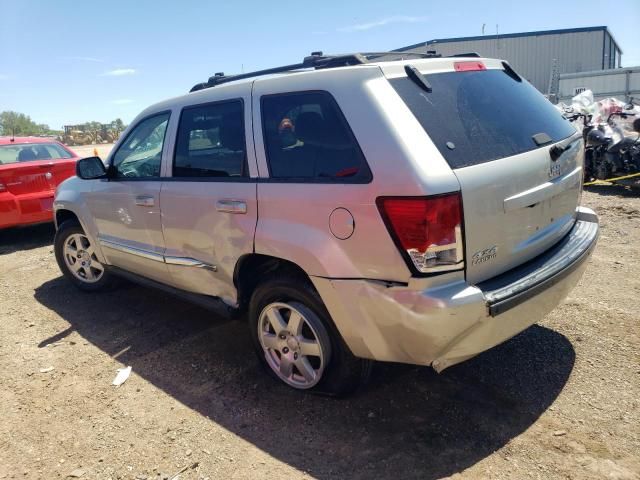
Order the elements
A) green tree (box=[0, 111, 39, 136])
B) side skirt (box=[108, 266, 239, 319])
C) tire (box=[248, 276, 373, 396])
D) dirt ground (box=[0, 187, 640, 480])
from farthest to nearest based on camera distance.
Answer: green tree (box=[0, 111, 39, 136]) < side skirt (box=[108, 266, 239, 319]) < tire (box=[248, 276, 373, 396]) < dirt ground (box=[0, 187, 640, 480])

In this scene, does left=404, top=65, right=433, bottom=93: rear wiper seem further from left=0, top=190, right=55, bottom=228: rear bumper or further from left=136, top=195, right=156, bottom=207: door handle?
left=0, top=190, right=55, bottom=228: rear bumper

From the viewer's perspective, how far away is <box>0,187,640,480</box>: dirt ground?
255 centimetres

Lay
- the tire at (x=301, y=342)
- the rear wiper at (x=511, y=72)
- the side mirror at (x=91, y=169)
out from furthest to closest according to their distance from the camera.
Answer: the side mirror at (x=91, y=169) < the rear wiper at (x=511, y=72) < the tire at (x=301, y=342)

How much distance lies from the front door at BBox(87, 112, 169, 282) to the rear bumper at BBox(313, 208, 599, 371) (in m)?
1.80

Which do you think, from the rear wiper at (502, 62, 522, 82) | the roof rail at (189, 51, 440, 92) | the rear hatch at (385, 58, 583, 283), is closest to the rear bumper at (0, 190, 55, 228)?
the roof rail at (189, 51, 440, 92)

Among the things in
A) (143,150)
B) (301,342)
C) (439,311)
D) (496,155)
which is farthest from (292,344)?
(143,150)

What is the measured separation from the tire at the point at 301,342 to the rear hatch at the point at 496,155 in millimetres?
881

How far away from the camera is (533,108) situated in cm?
313

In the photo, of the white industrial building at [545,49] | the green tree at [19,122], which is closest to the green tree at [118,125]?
the green tree at [19,122]

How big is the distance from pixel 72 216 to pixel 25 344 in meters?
1.52

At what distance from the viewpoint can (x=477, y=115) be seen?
107 inches

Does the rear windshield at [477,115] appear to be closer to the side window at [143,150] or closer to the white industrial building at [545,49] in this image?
the side window at [143,150]

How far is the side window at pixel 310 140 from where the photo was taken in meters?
2.59

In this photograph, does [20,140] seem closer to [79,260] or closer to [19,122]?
[79,260]
